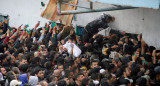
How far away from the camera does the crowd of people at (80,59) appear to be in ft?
28.8

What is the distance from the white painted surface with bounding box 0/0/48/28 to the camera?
16.4 meters

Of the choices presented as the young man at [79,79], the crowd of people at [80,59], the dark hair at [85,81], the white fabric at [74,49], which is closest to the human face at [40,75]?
the crowd of people at [80,59]

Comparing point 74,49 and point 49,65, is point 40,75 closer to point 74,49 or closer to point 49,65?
point 49,65

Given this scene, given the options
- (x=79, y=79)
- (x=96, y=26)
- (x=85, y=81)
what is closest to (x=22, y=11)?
(x=96, y=26)

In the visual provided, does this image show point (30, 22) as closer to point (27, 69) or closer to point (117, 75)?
point (27, 69)

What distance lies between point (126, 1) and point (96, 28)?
4557mm

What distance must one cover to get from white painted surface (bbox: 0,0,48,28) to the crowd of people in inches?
135

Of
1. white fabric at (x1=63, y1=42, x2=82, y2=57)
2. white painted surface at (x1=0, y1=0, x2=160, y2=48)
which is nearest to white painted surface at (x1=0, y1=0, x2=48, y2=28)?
white painted surface at (x1=0, y1=0, x2=160, y2=48)

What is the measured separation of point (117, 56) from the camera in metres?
10.0

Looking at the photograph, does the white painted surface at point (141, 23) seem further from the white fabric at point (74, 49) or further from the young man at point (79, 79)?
the young man at point (79, 79)

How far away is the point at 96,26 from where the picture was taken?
12.2 meters

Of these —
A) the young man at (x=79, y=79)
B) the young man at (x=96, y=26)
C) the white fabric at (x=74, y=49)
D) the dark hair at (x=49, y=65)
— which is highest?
the young man at (x=96, y=26)

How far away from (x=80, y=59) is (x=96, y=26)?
2196 mm

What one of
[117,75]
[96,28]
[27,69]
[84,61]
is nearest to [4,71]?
[27,69]
